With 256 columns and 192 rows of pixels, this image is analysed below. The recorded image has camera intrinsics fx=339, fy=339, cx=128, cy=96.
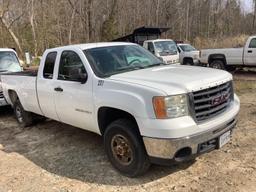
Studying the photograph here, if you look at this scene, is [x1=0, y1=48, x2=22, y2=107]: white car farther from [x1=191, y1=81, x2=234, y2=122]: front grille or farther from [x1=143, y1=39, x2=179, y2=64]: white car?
[x1=143, y1=39, x2=179, y2=64]: white car

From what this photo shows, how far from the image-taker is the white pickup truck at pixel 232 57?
14.3 meters

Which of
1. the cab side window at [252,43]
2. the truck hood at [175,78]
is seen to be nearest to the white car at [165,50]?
the cab side window at [252,43]

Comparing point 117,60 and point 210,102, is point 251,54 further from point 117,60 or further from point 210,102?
point 210,102

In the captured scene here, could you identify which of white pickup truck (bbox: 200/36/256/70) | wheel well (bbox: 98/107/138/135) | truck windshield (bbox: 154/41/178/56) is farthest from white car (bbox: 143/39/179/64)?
wheel well (bbox: 98/107/138/135)

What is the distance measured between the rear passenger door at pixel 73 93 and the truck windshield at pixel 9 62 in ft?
15.5

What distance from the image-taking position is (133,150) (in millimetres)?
4375

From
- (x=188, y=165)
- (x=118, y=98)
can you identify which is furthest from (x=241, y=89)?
(x=118, y=98)

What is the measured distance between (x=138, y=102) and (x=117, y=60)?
4.57 ft

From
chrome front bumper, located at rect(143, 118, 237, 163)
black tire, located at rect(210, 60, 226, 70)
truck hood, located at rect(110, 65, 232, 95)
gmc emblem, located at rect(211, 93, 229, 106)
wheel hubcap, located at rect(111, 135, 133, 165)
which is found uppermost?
truck hood, located at rect(110, 65, 232, 95)

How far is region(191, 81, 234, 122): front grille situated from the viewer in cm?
414

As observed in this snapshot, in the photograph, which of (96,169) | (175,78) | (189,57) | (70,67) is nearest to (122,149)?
(96,169)

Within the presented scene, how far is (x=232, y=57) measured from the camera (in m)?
15.0

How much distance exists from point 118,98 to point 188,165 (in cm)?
142

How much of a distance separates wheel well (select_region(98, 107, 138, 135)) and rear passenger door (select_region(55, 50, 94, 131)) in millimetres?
184
